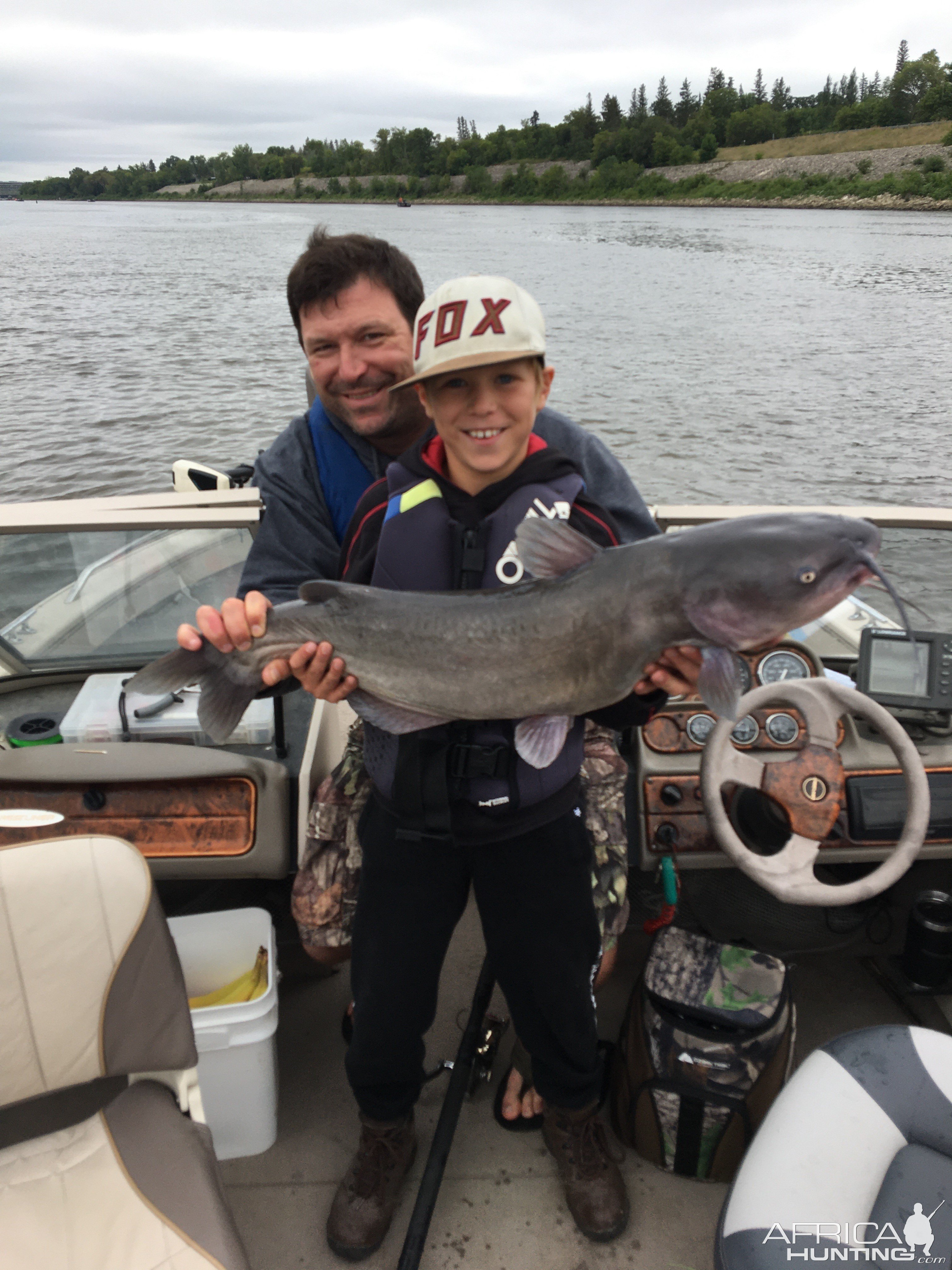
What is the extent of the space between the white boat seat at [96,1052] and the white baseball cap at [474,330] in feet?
4.76

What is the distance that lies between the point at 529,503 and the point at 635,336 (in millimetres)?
22482

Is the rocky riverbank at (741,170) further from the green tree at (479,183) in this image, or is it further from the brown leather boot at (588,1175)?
the brown leather boot at (588,1175)

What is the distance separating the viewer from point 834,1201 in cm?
193

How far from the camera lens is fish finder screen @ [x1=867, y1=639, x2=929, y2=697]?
322 cm

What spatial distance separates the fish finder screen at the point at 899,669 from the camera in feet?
10.6

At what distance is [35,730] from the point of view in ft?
11.1

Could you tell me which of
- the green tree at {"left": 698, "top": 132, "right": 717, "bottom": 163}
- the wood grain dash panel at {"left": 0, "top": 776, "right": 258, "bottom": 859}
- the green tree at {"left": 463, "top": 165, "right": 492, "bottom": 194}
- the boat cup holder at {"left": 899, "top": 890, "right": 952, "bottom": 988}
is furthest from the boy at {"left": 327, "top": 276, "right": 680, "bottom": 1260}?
the green tree at {"left": 698, "top": 132, "right": 717, "bottom": 163}

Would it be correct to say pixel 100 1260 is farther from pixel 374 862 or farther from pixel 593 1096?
pixel 593 1096

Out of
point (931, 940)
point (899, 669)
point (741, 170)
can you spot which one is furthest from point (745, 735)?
point (741, 170)

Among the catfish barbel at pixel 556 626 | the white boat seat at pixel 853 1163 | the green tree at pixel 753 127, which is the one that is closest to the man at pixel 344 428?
the catfish barbel at pixel 556 626

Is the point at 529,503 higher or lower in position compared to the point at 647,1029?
higher

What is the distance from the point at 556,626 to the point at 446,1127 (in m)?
1.73

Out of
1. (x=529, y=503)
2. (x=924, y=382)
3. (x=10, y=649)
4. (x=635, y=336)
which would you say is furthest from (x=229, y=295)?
(x=529, y=503)

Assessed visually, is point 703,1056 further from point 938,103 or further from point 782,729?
point 938,103
